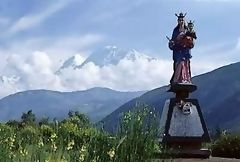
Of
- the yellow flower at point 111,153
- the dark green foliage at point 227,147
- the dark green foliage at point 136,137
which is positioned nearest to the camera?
the yellow flower at point 111,153

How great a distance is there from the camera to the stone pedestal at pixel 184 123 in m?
15.5

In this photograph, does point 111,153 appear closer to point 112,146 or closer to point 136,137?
point 112,146

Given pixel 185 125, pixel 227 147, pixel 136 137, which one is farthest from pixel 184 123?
pixel 136 137

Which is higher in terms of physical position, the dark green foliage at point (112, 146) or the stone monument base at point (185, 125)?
the stone monument base at point (185, 125)

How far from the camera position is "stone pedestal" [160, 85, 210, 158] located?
15.5 metres

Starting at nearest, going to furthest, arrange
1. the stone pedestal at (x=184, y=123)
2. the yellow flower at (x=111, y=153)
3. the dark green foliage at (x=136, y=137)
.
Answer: the yellow flower at (x=111, y=153), the dark green foliage at (x=136, y=137), the stone pedestal at (x=184, y=123)

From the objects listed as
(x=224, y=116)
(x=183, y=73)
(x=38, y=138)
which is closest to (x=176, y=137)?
(x=183, y=73)

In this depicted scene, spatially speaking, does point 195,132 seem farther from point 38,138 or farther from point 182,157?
point 38,138

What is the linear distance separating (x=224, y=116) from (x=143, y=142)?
185228mm

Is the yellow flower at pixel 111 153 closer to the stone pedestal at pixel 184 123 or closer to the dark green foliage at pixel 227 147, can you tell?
the stone pedestal at pixel 184 123

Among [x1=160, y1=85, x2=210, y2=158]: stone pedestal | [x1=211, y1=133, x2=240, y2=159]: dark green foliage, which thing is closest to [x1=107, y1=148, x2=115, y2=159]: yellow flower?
[x1=160, y1=85, x2=210, y2=158]: stone pedestal

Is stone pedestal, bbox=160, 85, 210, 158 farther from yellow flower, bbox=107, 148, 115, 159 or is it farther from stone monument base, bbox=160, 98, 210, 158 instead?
yellow flower, bbox=107, 148, 115, 159

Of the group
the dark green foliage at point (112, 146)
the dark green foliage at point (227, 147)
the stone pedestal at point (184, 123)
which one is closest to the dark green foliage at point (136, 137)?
the dark green foliage at point (112, 146)

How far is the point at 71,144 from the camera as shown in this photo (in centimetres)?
564
